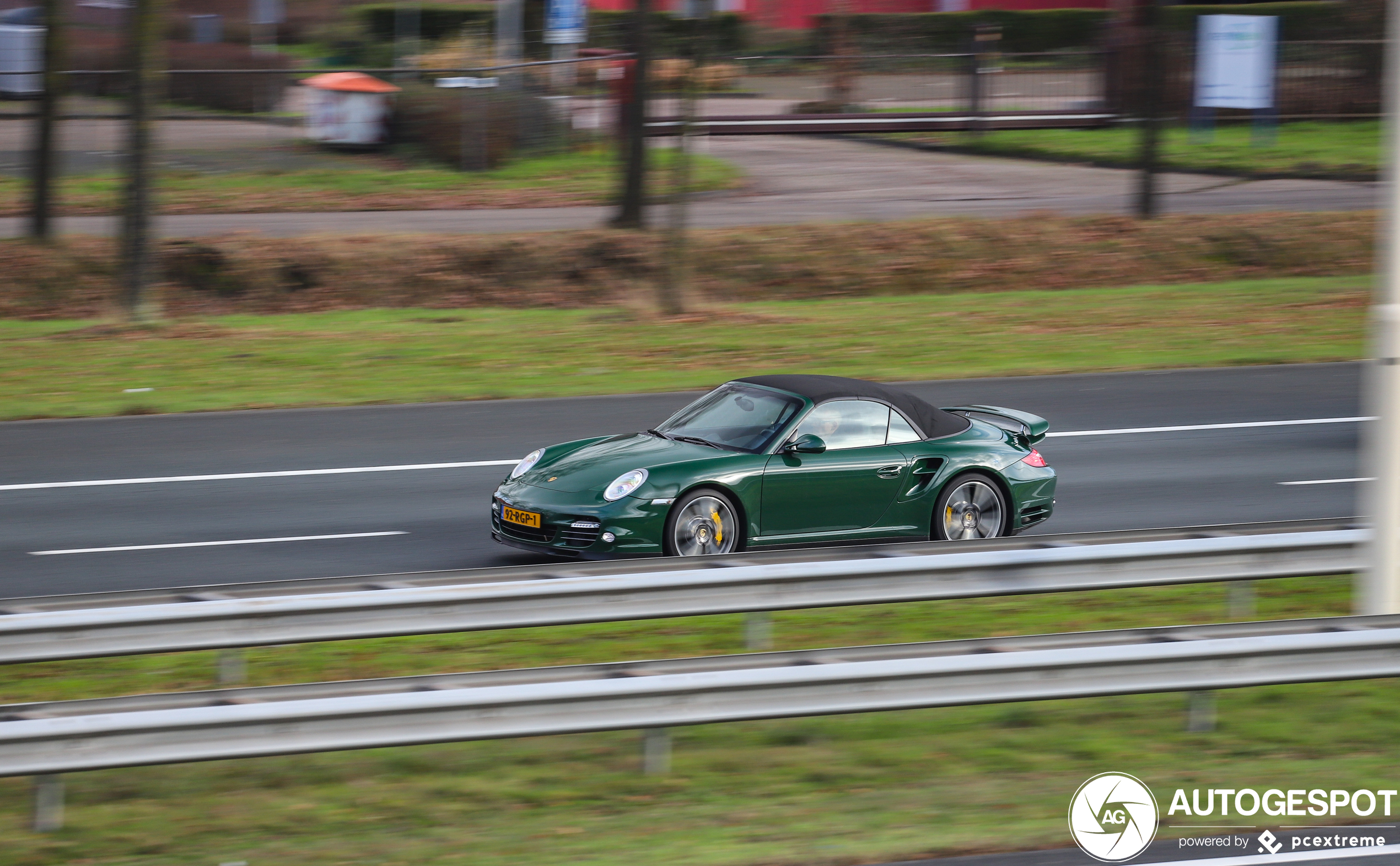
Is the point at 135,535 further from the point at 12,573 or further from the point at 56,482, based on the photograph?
the point at 56,482

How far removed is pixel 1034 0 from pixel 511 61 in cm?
2286

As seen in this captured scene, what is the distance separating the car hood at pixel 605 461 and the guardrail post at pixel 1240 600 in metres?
3.31

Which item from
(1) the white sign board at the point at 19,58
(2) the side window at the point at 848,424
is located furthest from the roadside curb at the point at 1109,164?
(2) the side window at the point at 848,424

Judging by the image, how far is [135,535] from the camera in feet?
37.6

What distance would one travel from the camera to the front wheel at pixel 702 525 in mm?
10000

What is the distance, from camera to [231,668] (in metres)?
7.64

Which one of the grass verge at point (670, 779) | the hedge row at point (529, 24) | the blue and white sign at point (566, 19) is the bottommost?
the grass verge at point (670, 779)

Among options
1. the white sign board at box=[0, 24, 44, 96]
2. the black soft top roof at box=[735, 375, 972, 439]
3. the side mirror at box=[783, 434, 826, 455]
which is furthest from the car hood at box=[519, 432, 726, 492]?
the white sign board at box=[0, 24, 44, 96]

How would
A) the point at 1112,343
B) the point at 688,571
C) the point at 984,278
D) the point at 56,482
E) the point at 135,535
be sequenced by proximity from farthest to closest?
the point at 984,278 → the point at 1112,343 → the point at 56,482 → the point at 135,535 → the point at 688,571

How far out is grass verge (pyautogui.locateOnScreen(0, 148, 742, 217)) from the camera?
28859 mm

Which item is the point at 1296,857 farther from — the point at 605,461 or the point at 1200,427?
the point at 1200,427

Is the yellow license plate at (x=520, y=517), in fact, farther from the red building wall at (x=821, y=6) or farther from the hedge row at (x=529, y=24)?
the red building wall at (x=821, y=6)

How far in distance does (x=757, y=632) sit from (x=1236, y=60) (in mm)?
30568

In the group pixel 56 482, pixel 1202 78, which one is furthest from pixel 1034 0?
pixel 56 482
